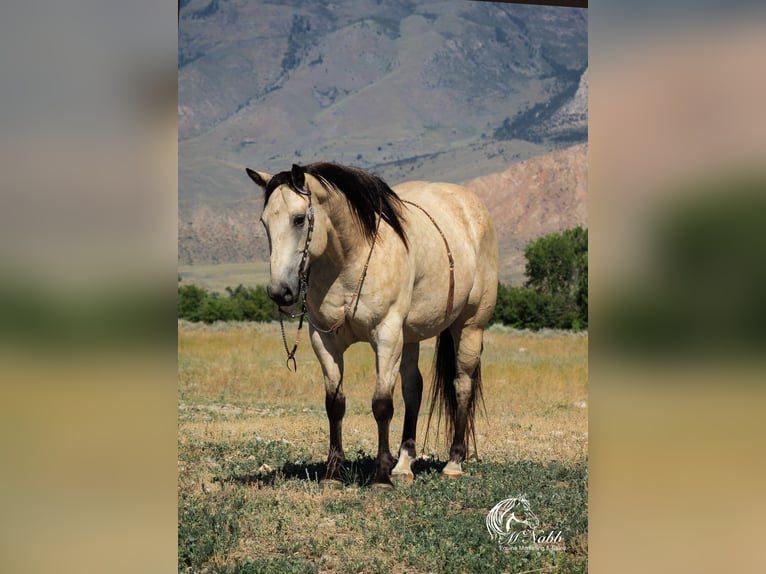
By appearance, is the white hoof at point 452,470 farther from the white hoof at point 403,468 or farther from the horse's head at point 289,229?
the horse's head at point 289,229

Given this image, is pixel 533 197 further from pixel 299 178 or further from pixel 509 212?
pixel 299 178

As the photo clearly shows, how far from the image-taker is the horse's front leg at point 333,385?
5.48 metres

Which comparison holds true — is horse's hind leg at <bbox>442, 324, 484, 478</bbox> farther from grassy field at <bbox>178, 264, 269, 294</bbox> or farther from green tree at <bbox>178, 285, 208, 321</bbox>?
grassy field at <bbox>178, 264, 269, 294</bbox>

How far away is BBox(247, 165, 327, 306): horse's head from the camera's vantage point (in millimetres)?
4750

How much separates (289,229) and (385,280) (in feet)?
2.73

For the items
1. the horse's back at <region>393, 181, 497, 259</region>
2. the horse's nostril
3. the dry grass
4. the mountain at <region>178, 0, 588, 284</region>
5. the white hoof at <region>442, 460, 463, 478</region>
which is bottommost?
the dry grass

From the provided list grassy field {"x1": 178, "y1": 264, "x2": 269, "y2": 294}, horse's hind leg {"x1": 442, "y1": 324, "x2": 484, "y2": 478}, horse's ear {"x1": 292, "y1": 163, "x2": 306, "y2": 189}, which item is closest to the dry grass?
horse's hind leg {"x1": 442, "y1": 324, "x2": 484, "y2": 478}

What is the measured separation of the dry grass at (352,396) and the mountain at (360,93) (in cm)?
1473

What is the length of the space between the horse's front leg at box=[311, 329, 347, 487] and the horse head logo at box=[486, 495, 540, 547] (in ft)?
3.68
